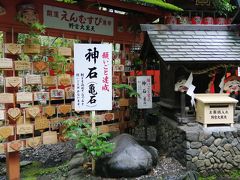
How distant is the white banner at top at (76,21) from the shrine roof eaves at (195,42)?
1.02 m

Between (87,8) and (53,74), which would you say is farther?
(87,8)

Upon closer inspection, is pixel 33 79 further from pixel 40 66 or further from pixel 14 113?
pixel 14 113

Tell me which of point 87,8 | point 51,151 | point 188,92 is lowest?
point 51,151

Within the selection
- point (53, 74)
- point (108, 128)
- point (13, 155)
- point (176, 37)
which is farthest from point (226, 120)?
point (13, 155)

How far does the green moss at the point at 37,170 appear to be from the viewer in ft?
24.2

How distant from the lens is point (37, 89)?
289 inches

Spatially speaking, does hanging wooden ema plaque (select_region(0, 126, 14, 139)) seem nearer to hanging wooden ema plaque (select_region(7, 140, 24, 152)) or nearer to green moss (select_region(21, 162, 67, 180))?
Answer: hanging wooden ema plaque (select_region(7, 140, 24, 152))

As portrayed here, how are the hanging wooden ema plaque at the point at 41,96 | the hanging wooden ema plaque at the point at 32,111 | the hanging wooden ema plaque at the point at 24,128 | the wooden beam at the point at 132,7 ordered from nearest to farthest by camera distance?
1. the hanging wooden ema plaque at the point at 24,128
2. the hanging wooden ema plaque at the point at 32,111
3. the hanging wooden ema plaque at the point at 41,96
4. the wooden beam at the point at 132,7

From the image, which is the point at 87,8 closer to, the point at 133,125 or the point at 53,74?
the point at 53,74

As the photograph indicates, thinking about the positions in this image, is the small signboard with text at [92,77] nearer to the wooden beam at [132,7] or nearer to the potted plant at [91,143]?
the potted plant at [91,143]

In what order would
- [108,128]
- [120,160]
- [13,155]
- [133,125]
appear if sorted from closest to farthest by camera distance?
[120,160]
[13,155]
[108,128]
[133,125]

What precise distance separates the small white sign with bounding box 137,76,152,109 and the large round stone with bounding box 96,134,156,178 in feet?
7.37

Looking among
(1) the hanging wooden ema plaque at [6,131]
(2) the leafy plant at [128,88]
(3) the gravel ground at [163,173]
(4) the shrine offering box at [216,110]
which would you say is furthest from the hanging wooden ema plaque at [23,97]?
(4) the shrine offering box at [216,110]

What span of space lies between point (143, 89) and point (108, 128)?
4.82 ft
